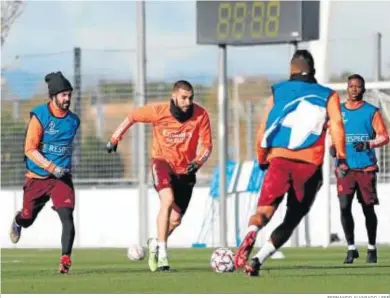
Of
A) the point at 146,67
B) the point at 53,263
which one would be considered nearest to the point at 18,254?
the point at 53,263

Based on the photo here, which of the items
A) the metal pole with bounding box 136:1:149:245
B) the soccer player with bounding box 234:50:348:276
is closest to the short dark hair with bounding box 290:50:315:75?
the soccer player with bounding box 234:50:348:276

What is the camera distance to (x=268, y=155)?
1459cm

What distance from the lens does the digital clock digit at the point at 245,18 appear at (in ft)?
86.1

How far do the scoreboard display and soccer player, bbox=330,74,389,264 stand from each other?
6.98 metres

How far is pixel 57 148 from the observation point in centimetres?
1645

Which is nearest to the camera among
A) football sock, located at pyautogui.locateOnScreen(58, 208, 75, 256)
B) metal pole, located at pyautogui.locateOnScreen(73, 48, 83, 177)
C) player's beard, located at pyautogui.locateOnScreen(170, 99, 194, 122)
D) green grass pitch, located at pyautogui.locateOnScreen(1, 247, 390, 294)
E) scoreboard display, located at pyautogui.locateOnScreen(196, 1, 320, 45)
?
green grass pitch, located at pyautogui.locateOnScreen(1, 247, 390, 294)

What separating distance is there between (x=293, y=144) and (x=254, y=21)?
12150mm

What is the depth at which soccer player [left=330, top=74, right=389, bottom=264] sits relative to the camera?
1866cm

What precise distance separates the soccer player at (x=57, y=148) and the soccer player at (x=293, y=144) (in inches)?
96.5

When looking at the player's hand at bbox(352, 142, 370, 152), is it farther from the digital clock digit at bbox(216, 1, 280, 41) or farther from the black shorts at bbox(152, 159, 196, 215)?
the digital clock digit at bbox(216, 1, 280, 41)

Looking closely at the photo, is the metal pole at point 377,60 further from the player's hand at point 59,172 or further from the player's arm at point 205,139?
the player's hand at point 59,172

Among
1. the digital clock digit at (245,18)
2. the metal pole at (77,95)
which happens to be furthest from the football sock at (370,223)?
the metal pole at (77,95)

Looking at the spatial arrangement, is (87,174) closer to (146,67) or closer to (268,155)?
(146,67)

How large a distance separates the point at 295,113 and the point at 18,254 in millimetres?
10611
